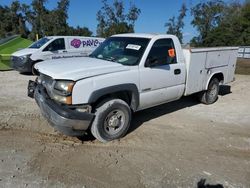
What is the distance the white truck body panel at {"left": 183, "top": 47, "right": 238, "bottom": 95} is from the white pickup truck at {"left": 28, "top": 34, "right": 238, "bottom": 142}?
0.07 ft

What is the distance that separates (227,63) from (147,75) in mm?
3383

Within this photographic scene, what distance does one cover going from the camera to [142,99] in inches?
199

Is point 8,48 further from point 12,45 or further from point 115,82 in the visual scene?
point 115,82

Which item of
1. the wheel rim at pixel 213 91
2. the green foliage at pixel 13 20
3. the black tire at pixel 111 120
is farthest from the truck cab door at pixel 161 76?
the green foliage at pixel 13 20

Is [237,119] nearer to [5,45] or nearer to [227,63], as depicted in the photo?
[227,63]

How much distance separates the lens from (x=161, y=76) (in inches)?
207

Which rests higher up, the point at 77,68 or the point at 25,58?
the point at 77,68

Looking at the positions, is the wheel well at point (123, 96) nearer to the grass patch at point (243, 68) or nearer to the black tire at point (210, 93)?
the black tire at point (210, 93)

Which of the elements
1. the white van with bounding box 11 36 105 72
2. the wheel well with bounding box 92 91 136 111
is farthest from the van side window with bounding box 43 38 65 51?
the wheel well with bounding box 92 91 136 111

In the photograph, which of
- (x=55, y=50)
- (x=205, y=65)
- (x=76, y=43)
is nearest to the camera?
(x=205, y=65)

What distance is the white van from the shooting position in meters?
11.2

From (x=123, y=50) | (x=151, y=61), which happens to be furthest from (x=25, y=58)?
(x=151, y=61)

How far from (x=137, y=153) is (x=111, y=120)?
0.75 meters

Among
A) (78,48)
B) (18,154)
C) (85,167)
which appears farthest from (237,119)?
(78,48)
